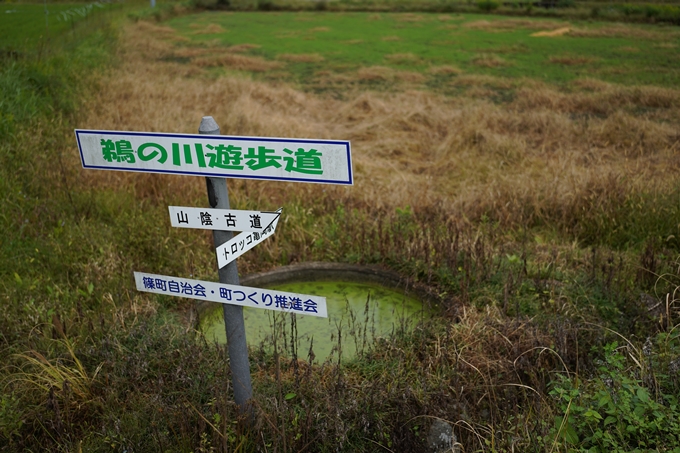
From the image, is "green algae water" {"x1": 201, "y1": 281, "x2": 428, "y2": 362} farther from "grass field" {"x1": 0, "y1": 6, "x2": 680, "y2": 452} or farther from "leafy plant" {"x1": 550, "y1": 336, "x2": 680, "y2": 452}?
"leafy plant" {"x1": 550, "y1": 336, "x2": 680, "y2": 452}

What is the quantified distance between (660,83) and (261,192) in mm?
5450

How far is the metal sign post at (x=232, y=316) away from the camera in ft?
6.96

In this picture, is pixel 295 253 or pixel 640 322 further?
pixel 295 253

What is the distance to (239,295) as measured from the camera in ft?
6.91

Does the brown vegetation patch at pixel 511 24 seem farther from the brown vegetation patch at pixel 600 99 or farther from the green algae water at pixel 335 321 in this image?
the green algae water at pixel 335 321

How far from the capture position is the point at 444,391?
2504 millimetres

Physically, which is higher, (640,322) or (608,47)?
(608,47)

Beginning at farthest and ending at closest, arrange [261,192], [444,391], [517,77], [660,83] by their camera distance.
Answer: [517,77] < [660,83] < [261,192] < [444,391]

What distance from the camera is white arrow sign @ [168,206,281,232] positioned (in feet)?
6.59

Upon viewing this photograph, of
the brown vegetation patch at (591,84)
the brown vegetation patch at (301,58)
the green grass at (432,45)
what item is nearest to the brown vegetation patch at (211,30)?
the green grass at (432,45)

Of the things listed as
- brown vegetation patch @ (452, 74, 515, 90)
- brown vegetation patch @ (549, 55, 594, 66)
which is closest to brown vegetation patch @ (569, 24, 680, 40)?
brown vegetation patch @ (549, 55, 594, 66)

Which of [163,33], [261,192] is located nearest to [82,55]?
[163,33]

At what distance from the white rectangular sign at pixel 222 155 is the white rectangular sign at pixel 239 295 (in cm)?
40

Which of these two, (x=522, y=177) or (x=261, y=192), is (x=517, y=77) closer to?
(x=522, y=177)
